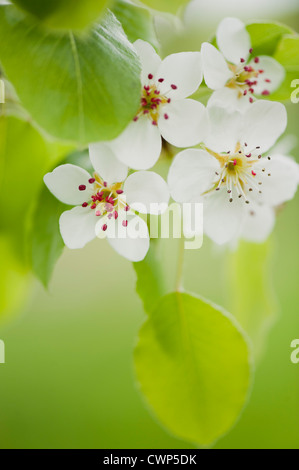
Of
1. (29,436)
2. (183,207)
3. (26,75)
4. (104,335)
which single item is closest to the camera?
(26,75)

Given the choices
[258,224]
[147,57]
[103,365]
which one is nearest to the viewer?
[147,57]

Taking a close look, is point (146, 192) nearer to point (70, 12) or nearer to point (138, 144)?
point (138, 144)

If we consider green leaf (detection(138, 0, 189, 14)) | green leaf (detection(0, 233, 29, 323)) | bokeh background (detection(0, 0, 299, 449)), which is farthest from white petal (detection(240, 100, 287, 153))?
bokeh background (detection(0, 0, 299, 449))

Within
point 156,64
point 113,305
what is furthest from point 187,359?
point 113,305

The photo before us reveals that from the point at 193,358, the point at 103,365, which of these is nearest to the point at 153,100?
the point at 193,358

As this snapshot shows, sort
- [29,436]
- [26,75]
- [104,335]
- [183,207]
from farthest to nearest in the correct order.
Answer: [104,335], [29,436], [183,207], [26,75]

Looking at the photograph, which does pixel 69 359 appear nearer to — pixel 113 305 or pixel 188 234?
pixel 113 305
